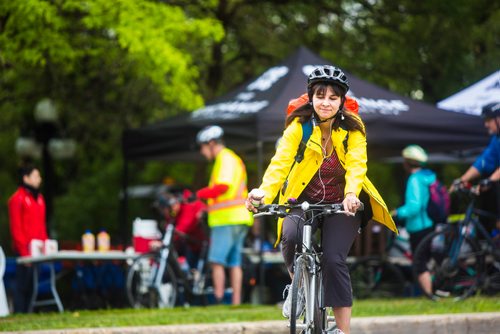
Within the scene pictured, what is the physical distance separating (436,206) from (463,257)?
3.26ft

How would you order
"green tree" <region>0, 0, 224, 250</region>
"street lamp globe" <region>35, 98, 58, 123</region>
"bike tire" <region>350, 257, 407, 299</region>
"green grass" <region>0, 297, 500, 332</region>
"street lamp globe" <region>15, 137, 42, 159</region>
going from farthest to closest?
1. "street lamp globe" <region>15, 137, 42, 159</region>
2. "street lamp globe" <region>35, 98, 58, 123</region>
3. "bike tire" <region>350, 257, 407, 299</region>
4. "green tree" <region>0, 0, 224, 250</region>
5. "green grass" <region>0, 297, 500, 332</region>

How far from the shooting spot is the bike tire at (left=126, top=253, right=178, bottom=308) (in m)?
12.9

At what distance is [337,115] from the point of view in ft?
22.2

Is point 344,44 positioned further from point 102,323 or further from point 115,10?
point 102,323

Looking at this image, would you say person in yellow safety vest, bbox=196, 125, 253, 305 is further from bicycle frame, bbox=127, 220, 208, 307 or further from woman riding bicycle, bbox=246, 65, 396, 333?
woman riding bicycle, bbox=246, 65, 396, 333

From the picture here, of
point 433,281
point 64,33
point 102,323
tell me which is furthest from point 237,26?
point 102,323

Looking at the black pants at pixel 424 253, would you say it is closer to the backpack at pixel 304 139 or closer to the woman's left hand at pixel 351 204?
the backpack at pixel 304 139

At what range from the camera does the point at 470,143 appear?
13719 mm

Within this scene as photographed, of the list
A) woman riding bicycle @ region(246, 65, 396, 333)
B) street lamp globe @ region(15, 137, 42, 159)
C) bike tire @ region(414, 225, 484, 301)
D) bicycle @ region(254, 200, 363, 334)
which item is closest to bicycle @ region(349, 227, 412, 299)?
bike tire @ region(414, 225, 484, 301)

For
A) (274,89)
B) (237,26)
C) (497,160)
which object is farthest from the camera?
(237,26)

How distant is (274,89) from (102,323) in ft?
16.7

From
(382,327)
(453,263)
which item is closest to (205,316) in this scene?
(382,327)

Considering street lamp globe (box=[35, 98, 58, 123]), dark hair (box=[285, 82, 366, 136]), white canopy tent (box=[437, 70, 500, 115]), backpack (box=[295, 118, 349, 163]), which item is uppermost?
street lamp globe (box=[35, 98, 58, 123])

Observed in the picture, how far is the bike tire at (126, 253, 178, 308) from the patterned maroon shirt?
20.6ft
